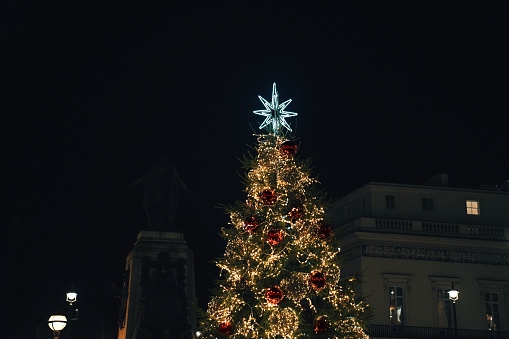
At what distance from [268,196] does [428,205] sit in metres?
32.5

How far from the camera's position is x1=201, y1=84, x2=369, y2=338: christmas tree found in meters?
17.0

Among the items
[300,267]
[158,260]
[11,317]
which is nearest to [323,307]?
[300,267]

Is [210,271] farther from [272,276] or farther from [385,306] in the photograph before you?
[272,276]

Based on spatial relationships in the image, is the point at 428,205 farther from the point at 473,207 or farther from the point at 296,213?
the point at 296,213

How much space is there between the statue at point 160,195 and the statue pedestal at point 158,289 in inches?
19.9

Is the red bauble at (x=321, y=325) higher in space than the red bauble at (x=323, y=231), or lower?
lower

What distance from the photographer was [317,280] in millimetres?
16922

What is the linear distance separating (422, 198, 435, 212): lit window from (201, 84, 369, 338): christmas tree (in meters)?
31.3

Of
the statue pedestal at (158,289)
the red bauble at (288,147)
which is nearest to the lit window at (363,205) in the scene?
the statue pedestal at (158,289)

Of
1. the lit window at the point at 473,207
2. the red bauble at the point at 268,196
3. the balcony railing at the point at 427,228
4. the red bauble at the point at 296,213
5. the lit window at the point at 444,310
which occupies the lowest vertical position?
the lit window at the point at 444,310

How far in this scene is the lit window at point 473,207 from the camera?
1933 inches

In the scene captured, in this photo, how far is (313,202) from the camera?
18.0 metres

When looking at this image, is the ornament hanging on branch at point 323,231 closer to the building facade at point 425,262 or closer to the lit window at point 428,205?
the building facade at point 425,262

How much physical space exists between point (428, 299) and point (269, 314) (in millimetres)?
30520
